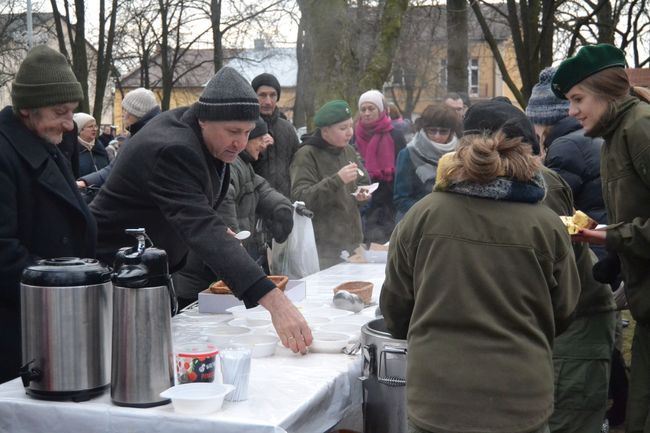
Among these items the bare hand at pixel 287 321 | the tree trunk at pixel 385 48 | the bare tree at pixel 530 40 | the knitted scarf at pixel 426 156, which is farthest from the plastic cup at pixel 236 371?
the tree trunk at pixel 385 48

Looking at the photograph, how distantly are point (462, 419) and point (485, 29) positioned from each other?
8995 millimetres

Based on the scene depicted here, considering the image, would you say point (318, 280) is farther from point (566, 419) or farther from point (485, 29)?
point (485, 29)

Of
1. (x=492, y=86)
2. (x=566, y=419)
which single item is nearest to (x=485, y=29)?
(x=566, y=419)

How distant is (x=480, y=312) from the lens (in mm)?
2129

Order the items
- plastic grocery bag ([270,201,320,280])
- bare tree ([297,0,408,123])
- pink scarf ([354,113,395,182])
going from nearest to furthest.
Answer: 1. plastic grocery bag ([270,201,320,280])
2. pink scarf ([354,113,395,182])
3. bare tree ([297,0,408,123])

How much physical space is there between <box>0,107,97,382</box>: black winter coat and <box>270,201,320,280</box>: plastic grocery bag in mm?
1878

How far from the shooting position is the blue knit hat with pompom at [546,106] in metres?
4.05

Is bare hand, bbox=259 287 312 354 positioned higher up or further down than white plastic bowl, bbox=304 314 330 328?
higher up

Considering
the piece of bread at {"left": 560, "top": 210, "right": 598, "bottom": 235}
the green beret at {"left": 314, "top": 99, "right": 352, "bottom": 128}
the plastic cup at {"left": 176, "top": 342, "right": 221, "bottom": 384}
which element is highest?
the green beret at {"left": 314, "top": 99, "right": 352, "bottom": 128}

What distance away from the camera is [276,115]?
19.3 feet

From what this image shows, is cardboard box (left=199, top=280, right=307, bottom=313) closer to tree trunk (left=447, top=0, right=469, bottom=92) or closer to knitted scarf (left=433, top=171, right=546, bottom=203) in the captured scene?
knitted scarf (left=433, top=171, right=546, bottom=203)

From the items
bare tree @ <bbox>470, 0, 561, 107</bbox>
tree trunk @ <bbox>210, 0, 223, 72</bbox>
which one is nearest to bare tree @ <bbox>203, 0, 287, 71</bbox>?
tree trunk @ <bbox>210, 0, 223, 72</bbox>

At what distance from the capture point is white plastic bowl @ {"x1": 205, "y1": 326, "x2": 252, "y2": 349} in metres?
2.82

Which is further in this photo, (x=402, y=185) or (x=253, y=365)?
(x=402, y=185)
